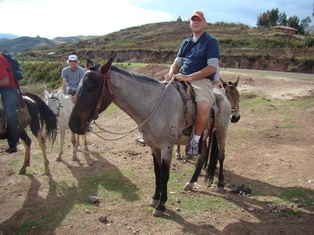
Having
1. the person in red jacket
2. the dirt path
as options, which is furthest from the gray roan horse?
the person in red jacket

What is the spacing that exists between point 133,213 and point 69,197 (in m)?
1.37

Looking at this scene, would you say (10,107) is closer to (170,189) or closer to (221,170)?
(170,189)

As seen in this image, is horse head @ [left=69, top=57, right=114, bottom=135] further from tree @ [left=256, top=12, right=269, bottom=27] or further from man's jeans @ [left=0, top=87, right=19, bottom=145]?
tree @ [left=256, top=12, right=269, bottom=27]

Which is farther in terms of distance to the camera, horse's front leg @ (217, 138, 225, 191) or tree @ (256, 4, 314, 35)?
tree @ (256, 4, 314, 35)

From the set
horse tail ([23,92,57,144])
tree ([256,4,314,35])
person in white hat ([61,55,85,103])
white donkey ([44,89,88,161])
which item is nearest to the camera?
horse tail ([23,92,57,144])

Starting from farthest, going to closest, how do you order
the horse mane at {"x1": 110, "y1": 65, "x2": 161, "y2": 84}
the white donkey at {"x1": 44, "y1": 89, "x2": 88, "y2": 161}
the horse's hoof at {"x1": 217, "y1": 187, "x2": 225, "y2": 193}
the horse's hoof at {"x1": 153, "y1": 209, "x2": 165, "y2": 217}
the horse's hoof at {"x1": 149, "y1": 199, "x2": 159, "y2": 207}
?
the white donkey at {"x1": 44, "y1": 89, "x2": 88, "y2": 161} < the horse's hoof at {"x1": 217, "y1": 187, "x2": 225, "y2": 193} < the horse's hoof at {"x1": 149, "y1": 199, "x2": 159, "y2": 207} < the horse's hoof at {"x1": 153, "y1": 209, "x2": 165, "y2": 217} < the horse mane at {"x1": 110, "y1": 65, "x2": 161, "y2": 84}

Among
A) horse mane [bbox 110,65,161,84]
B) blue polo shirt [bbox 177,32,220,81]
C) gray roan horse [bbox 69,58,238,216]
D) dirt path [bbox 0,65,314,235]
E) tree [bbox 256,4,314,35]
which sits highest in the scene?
tree [bbox 256,4,314,35]

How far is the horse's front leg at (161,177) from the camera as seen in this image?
4.35 meters

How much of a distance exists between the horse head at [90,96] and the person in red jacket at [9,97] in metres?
2.19

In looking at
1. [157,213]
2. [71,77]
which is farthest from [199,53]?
[71,77]

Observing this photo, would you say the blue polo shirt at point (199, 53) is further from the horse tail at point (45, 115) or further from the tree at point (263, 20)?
the tree at point (263, 20)

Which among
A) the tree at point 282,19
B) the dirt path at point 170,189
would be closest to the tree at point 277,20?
the tree at point 282,19

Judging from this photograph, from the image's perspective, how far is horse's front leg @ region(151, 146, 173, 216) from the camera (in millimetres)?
4348

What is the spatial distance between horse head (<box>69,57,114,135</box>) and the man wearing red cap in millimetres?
1203
